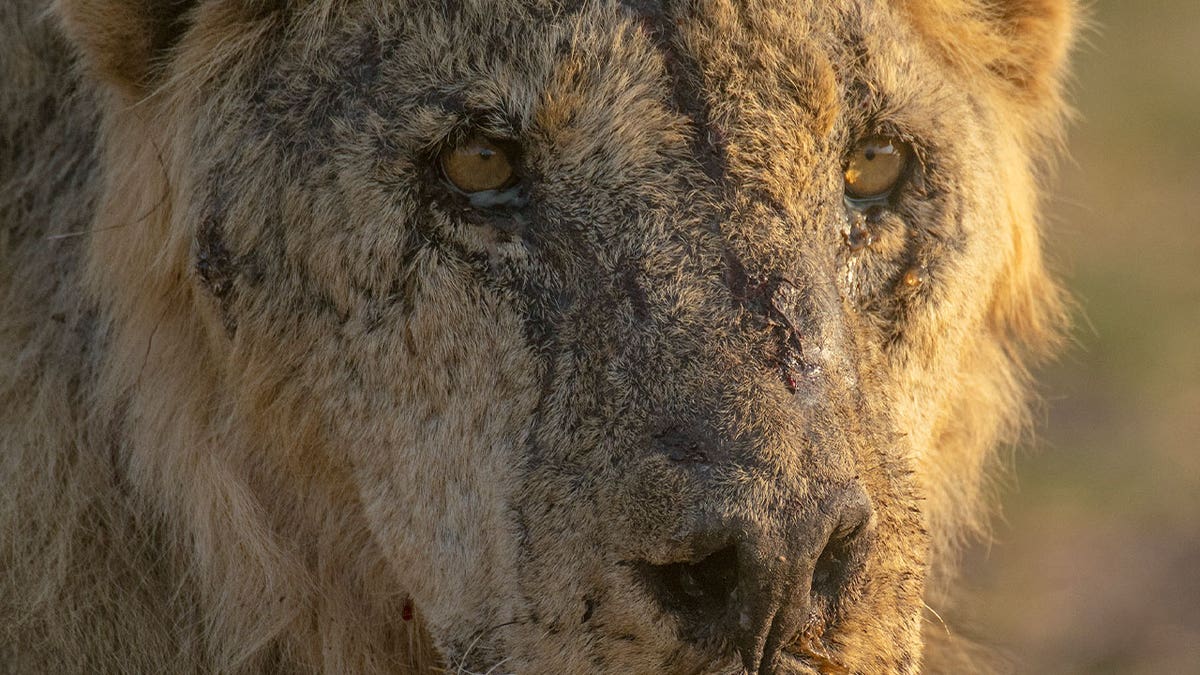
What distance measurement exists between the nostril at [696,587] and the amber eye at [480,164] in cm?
74

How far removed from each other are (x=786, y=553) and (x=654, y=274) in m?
0.52

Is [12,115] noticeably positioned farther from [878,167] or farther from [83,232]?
Result: [878,167]

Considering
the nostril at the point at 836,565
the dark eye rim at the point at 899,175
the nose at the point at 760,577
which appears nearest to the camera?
the nose at the point at 760,577

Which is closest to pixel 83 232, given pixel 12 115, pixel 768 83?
pixel 12 115

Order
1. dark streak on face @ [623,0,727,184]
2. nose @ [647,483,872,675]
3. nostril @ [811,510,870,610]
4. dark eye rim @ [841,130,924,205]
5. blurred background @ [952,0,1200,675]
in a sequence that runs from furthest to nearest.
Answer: blurred background @ [952,0,1200,675] → dark eye rim @ [841,130,924,205] → dark streak on face @ [623,0,727,184] → nostril @ [811,510,870,610] → nose @ [647,483,872,675]

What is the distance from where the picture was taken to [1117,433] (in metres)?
6.29

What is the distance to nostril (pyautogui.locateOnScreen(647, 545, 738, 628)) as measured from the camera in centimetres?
236

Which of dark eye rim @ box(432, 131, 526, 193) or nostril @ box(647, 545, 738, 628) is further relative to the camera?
dark eye rim @ box(432, 131, 526, 193)

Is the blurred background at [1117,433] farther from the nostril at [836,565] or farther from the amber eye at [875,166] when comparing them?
the nostril at [836,565]

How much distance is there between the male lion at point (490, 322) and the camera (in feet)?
8.05

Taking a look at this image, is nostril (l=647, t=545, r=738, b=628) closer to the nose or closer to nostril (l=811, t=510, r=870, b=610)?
the nose

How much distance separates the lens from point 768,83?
8.80 feet

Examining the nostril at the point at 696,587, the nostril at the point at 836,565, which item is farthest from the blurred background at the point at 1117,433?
the nostril at the point at 696,587

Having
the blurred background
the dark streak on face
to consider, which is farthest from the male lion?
the blurred background
